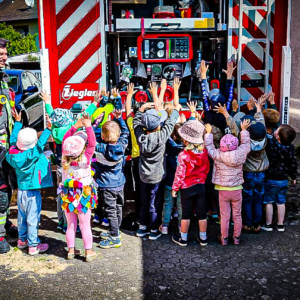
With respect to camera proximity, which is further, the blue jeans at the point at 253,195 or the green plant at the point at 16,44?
the green plant at the point at 16,44

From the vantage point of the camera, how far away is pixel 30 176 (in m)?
3.99

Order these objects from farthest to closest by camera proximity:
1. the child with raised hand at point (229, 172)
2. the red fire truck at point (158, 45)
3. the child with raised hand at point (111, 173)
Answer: the red fire truck at point (158, 45), the child with raised hand at point (111, 173), the child with raised hand at point (229, 172)

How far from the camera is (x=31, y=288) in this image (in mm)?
3408

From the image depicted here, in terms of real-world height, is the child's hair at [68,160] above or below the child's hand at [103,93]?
below

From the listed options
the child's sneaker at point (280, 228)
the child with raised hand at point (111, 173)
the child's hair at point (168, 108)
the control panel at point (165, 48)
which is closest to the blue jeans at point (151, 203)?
the child with raised hand at point (111, 173)

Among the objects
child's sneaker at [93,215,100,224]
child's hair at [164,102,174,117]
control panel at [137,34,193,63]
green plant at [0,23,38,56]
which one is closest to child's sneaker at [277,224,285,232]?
child's hair at [164,102,174,117]

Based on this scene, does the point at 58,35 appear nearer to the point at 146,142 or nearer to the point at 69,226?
the point at 146,142

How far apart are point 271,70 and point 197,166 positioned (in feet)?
5.79

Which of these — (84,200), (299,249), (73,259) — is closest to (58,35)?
(84,200)

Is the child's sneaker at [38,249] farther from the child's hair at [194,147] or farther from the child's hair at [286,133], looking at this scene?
the child's hair at [286,133]

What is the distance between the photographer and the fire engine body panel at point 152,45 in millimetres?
5094

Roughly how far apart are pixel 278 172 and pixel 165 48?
6.81 ft

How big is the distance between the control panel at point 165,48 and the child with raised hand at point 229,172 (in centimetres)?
174

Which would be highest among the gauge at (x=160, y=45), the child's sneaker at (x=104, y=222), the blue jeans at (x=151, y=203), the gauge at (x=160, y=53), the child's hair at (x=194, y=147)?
the gauge at (x=160, y=45)
